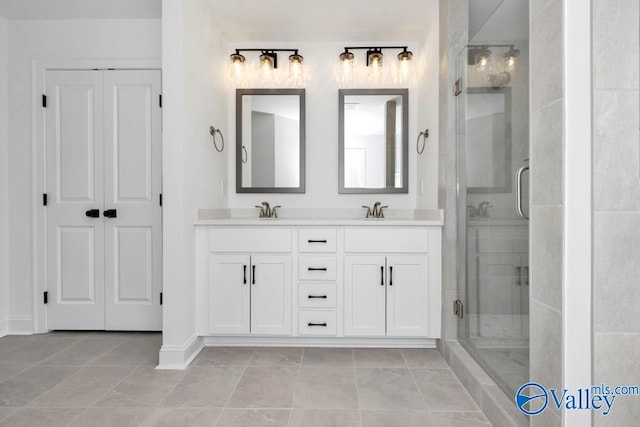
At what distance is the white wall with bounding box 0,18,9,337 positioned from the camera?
110 inches

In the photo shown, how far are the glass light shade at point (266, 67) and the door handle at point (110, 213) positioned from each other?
159cm

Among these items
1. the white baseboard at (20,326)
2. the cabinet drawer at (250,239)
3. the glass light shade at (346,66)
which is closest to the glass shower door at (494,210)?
the glass light shade at (346,66)

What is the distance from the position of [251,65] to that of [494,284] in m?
2.51

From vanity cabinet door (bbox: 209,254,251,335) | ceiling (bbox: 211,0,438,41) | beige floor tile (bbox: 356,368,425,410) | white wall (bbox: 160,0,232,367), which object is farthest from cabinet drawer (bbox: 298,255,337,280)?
ceiling (bbox: 211,0,438,41)

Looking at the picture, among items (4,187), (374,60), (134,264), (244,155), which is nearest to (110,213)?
(134,264)

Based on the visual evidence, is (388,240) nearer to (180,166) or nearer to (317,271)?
(317,271)

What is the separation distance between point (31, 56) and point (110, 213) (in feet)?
4.47

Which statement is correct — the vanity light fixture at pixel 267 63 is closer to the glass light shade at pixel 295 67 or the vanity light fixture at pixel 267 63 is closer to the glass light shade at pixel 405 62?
the glass light shade at pixel 295 67

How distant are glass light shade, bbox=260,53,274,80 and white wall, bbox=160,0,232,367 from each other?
0.63 meters

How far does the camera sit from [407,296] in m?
Answer: 2.46

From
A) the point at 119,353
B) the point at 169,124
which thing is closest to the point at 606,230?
the point at 169,124

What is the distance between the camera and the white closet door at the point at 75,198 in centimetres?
282

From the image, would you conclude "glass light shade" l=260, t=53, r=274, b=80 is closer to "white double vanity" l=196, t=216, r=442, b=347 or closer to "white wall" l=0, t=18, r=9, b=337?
"white double vanity" l=196, t=216, r=442, b=347

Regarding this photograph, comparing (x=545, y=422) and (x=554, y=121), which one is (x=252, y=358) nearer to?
(x=545, y=422)
